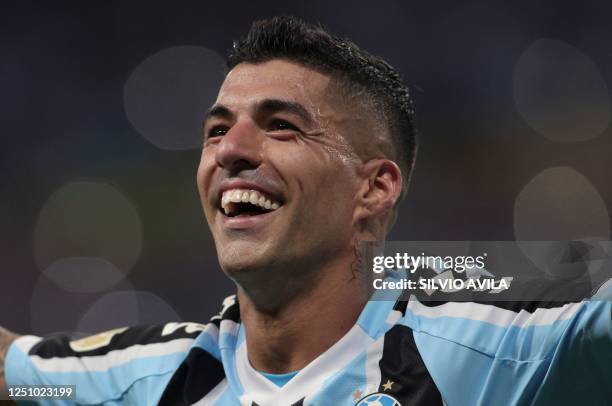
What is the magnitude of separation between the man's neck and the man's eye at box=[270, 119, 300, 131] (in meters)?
0.42

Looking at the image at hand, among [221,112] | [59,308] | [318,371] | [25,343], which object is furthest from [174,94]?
[318,371]

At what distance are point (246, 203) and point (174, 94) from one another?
149 inches

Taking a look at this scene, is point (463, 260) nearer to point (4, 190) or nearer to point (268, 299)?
point (268, 299)

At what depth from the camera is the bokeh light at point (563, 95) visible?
4984 millimetres

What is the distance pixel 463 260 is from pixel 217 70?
383cm

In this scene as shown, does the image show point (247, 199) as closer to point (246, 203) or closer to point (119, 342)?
point (246, 203)

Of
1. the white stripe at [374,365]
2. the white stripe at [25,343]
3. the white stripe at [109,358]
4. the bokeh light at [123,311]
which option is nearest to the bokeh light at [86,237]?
the bokeh light at [123,311]

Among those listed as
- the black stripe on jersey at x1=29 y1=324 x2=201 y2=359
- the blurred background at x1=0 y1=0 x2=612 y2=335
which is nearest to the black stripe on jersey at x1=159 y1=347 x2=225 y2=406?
the black stripe on jersey at x1=29 y1=324 x2=201 y2=359

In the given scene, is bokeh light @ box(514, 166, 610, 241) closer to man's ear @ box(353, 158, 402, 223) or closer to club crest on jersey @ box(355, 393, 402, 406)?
man's ear @ box(353, 158, 402, 223)

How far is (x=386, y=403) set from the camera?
1933mm

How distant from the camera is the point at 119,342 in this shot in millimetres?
2535

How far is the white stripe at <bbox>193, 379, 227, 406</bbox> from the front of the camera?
2.23m

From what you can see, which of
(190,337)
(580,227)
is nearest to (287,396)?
(190,337)

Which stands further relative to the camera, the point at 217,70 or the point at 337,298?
the point at 217,70
